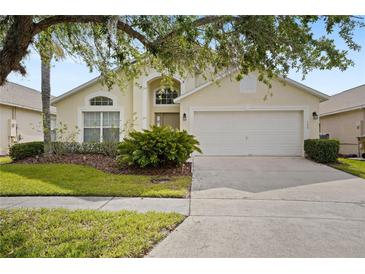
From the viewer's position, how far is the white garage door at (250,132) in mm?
13453

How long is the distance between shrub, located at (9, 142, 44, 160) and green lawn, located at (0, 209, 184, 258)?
26.8 feet

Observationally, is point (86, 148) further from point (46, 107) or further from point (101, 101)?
point (101, 101)

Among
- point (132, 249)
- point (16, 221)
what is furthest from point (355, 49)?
point (16, 221)

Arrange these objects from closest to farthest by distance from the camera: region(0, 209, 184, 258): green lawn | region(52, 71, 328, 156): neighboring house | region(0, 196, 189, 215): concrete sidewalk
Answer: region(0, 209, 184, 258): green lawn < region(0, 196, 189, 215): concrete sidewalk < region(52, 71, 328, 156): neighboring house

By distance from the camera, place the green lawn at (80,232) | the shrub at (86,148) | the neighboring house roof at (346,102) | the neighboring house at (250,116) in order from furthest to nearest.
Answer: the neighboring house roof at (346,102) → the neighboring house at (250,116) → the shrub at (86,148) → the green lawn at (80,232)

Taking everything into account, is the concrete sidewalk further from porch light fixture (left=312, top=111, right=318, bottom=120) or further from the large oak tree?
→ porch light fixture (left=312, top=111, right=318, bottom=120)

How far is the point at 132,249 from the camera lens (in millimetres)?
3328

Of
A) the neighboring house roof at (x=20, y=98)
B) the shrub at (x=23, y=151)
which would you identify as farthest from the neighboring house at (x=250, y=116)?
the neighboring house roof at (x=20, y=98)

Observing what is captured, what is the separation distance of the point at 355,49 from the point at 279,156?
10001mm

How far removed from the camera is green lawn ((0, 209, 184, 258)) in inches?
130

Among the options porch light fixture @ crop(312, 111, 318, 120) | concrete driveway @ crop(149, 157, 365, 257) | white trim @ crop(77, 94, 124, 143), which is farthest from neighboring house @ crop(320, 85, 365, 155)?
white trim @ crop(77, 94, 124, 143)

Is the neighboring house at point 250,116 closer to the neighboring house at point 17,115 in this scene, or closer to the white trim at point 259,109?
the white trim at point 259,109

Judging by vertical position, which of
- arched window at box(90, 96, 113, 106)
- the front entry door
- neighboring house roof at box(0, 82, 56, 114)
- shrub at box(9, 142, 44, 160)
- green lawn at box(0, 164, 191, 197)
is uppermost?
neighboring house roof at box(0, 82, 56, 114)

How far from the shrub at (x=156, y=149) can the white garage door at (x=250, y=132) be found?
12.9 ft
